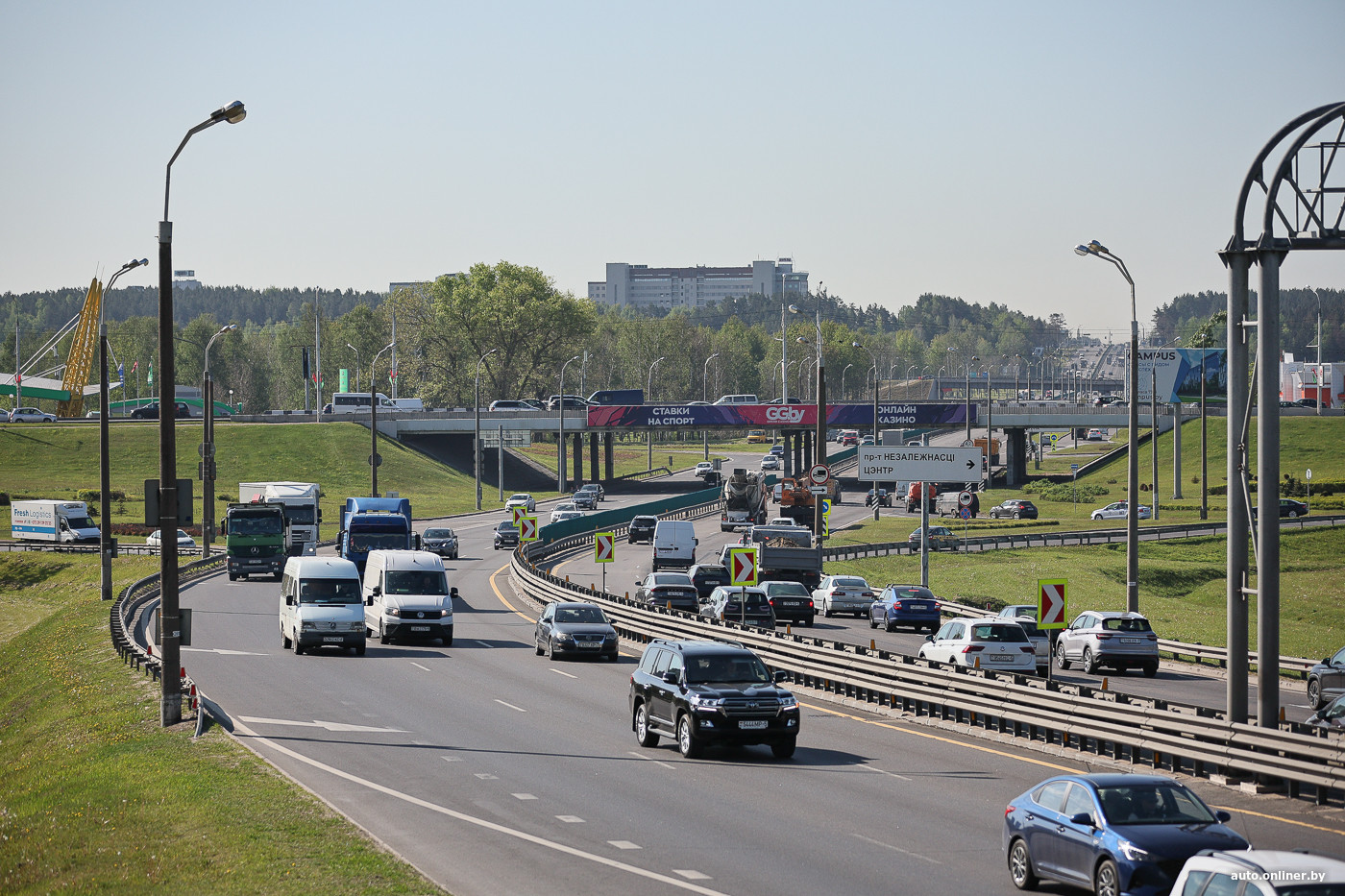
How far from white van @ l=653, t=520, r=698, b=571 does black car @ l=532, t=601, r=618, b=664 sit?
25415mm

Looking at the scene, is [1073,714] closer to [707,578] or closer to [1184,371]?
[707,578]

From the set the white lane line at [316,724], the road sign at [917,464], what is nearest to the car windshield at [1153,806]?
the white lane line at [316,724]

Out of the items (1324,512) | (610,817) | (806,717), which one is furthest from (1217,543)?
(610,817)

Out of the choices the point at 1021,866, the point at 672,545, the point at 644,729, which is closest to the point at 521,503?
the point at 672,545

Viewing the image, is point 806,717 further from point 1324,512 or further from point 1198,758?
point 1324,512

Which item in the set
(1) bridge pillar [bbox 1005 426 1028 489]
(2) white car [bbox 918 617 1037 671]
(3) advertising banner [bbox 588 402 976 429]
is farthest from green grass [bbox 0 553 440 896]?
(1) bridge pillar [bbox 1005 426 1028 489]

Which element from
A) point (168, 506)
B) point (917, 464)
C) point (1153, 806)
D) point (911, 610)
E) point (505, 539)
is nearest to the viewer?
point (1153, 806)

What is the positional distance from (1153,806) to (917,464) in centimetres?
3626

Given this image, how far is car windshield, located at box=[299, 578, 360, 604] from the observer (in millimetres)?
34469

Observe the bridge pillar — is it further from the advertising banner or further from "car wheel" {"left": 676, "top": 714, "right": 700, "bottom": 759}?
"car wheel" {"left": 676, "top": 714, "right": 700, "bottom": 759}

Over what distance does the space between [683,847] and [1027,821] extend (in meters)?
3.68

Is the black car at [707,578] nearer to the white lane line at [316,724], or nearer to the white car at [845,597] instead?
the white car at [845,597]

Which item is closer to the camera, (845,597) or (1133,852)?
(1133,852)

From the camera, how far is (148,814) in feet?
54.1
